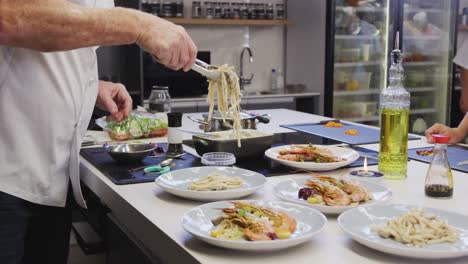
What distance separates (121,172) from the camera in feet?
→ 5.37

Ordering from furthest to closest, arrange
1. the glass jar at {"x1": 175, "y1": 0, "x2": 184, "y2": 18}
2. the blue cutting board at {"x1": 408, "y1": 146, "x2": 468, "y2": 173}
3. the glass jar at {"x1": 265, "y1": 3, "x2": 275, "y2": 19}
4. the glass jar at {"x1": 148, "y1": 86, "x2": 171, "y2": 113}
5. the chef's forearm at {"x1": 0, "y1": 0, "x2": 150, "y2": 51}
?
the glass jar at {"x1": 265, "y1": 3, "x2": 275, "y2": 19}
the glass jar at {"x1": 175, "y1": 0, "x2": 184, "y2": 18}
the glass jar at {"x1": 148, "y1": 86, "x2": 171, "y2": 113}
the blue cutting board at {"x1": 408, "y1": 146, "x2": 468, "y2": 173}
the chef's forearm at {"x1": 0, "y1": 0, "x2": 150, "y2": 51}

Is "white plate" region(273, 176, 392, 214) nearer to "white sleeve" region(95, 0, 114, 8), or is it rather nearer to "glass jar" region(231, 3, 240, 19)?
"white sleeve" region(95, 0, 114, 8)

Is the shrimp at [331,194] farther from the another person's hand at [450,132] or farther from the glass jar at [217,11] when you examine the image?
the glass jar at [217,11]

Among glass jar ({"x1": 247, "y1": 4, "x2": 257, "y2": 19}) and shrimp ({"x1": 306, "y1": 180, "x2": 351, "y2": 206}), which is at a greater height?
glass jar ({"x1": 247, "y1": 4, "x2": 257, "y2": 19})

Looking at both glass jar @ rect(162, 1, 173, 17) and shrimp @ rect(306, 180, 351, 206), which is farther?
glass jar @ rect(162, 1, 173, 17)

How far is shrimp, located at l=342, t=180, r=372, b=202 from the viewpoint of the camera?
1.25m

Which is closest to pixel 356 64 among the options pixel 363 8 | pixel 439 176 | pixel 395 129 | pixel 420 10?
pixel 363 8

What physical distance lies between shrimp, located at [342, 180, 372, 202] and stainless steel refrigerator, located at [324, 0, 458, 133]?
4.07 m

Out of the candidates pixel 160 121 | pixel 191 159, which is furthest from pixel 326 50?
pixel 191 159

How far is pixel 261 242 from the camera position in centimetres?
95

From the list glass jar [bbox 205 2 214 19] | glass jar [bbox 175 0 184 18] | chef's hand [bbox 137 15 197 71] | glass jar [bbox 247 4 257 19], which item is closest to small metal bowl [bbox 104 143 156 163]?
chef's hand [bbox 137 15 197 71]

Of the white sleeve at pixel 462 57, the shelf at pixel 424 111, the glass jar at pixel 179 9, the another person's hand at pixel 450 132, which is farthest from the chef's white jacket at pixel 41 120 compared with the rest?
the shelf at pixel 424 111

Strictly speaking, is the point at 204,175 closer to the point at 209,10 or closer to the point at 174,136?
the point at 174,136

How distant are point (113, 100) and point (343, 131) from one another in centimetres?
104
